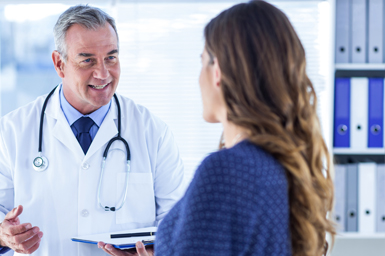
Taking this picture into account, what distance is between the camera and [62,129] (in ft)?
4.96

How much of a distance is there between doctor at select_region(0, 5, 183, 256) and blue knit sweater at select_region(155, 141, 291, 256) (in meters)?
0.79

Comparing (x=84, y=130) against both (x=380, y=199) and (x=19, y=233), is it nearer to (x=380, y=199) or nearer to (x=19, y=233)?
(x=19, y=233)

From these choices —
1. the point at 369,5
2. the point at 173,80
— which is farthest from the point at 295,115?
the point at 173,80

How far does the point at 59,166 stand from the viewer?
58.0 inches

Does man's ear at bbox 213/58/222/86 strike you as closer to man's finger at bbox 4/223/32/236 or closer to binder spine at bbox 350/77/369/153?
man's finger at bbox 4/223/32/236

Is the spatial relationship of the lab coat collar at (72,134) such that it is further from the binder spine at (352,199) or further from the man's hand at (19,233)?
the binder spine at (352,199)

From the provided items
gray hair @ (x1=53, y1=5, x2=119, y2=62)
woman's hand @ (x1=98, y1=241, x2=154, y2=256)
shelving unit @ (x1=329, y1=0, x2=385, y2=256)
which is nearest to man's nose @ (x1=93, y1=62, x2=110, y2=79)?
gray hair @ (x1=53, y1=5, x2=119, y2=62)

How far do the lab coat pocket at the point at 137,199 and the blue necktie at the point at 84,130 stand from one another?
0.57ft

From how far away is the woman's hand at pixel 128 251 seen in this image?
1.16 m

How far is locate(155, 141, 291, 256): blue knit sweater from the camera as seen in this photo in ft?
2.30

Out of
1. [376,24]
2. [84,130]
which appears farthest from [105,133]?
[376,24]

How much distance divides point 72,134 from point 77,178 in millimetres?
169

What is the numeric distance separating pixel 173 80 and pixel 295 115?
1573 millimetres

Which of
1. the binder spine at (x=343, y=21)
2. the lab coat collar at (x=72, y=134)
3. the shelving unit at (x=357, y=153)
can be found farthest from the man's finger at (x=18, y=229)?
the binder spine at (x=343, y=21)
